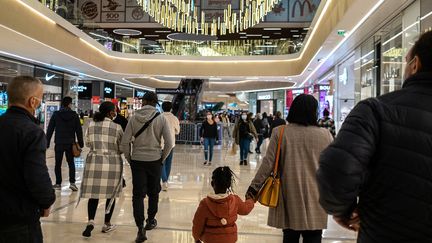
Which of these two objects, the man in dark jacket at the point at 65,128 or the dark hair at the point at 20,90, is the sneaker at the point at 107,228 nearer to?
the man in dark jacket at the point at 65,128

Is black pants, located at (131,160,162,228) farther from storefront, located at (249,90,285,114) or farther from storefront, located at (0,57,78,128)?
storefront, located at (249,90,285,114)

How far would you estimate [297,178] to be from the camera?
2.94 meters

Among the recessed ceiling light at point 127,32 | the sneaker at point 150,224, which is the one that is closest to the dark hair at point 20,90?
the sneaker at point 150,224

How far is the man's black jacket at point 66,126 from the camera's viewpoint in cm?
701

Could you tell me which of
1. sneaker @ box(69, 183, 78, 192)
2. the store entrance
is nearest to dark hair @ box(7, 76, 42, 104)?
sneaker @ box(69, 183, 78, 192)

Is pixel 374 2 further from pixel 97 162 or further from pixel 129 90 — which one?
pixel 129 90

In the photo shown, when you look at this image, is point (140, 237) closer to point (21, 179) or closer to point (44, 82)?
point (21, 179)

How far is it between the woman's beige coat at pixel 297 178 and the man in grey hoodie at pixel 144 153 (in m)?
1.81

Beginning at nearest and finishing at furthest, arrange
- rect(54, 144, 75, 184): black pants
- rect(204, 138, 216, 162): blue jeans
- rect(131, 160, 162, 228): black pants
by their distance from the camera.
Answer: rect(131, 160, 162, 228): black pants → rect(54, 144, 75, 184): black pants → rect(204, 138, 216, 162): blue jeans

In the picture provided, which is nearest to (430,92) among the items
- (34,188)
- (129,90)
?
(34,188)

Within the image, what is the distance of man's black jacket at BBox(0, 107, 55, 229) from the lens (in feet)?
7.23

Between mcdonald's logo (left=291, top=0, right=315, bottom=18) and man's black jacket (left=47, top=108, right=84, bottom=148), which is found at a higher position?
mcdonald's logo (left=291, top=0, right=315, bottom=18)

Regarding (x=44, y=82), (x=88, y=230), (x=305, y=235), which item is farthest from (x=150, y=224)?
(x=44, y=82)

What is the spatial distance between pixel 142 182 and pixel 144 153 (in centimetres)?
31
